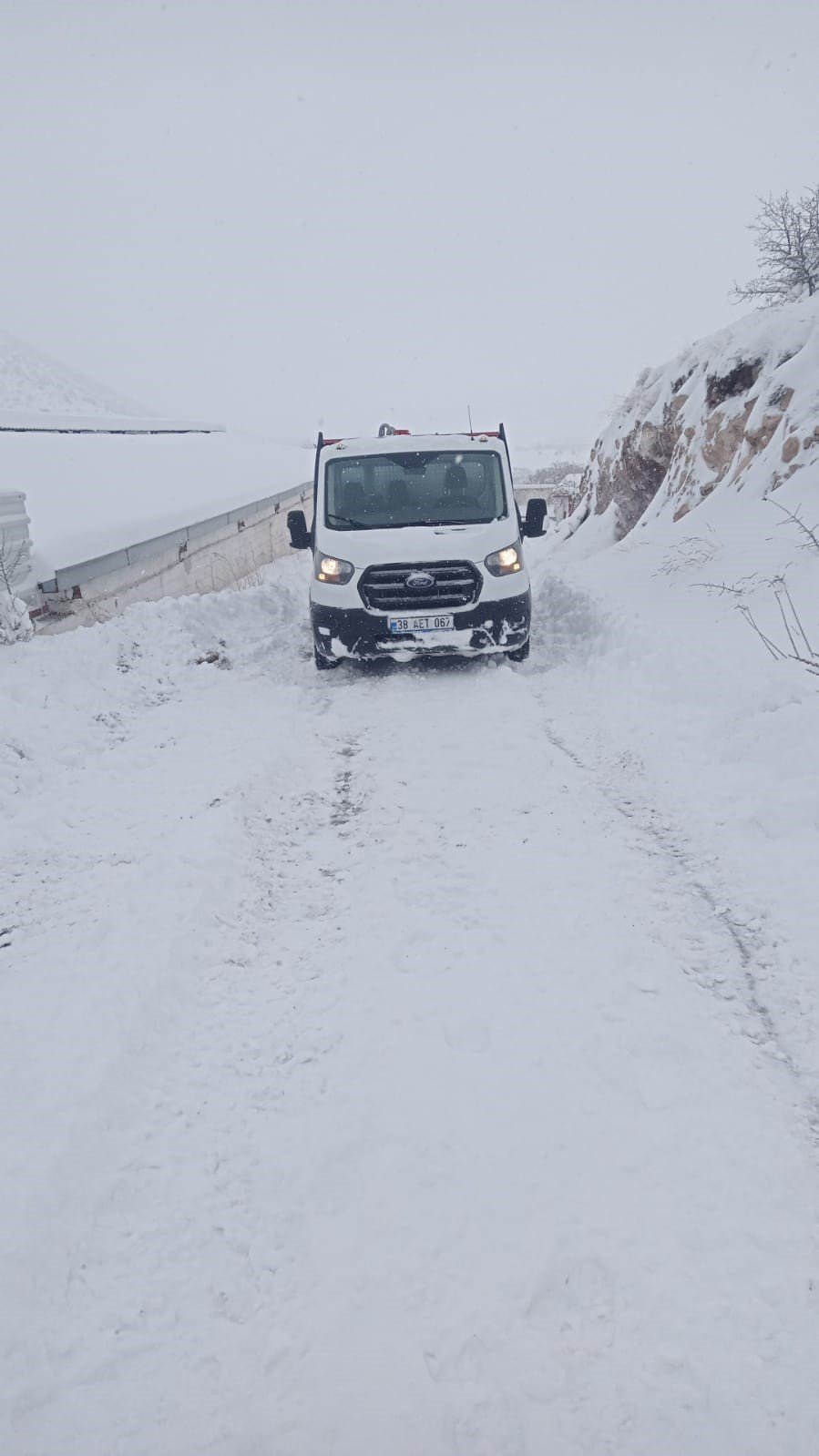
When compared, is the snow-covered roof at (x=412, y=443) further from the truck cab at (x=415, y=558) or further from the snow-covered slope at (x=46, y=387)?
the snow-covered slope at (x=46, y=387)

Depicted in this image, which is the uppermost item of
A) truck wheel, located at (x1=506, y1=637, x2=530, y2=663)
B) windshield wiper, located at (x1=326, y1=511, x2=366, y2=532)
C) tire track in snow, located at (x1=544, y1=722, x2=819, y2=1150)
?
windshield wiper, located at (x1=326, y1=511, x2=366, y2=532)

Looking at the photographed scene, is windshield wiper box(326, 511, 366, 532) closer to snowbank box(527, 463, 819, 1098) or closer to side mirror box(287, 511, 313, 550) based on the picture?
side mirror box(287, 511, 313, 550)

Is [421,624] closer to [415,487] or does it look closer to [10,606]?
[415,487]

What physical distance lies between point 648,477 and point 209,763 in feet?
37.4

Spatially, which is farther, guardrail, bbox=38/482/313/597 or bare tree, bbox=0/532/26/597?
guardrail, bbox=38/482/313/597

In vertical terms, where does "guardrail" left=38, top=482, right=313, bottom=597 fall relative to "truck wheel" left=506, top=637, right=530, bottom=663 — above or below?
above

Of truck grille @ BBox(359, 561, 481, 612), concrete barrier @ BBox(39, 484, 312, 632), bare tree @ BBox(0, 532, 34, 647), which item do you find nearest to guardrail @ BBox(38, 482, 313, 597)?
concrete barrier @ BBox(39, 484, 312, 632)

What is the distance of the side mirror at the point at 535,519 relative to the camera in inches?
308

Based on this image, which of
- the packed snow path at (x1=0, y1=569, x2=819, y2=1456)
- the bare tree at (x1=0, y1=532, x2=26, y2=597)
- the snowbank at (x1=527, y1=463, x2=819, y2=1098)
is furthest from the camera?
the bare tree at (x1=0, y1=532, x2=26, y2=597)

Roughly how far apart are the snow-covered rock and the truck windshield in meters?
3.43

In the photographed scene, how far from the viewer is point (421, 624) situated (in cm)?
707

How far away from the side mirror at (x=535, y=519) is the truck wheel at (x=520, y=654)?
128cm

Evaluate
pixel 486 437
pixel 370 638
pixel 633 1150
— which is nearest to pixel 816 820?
pixel 633 1150

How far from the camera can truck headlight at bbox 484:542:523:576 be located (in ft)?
23.5
